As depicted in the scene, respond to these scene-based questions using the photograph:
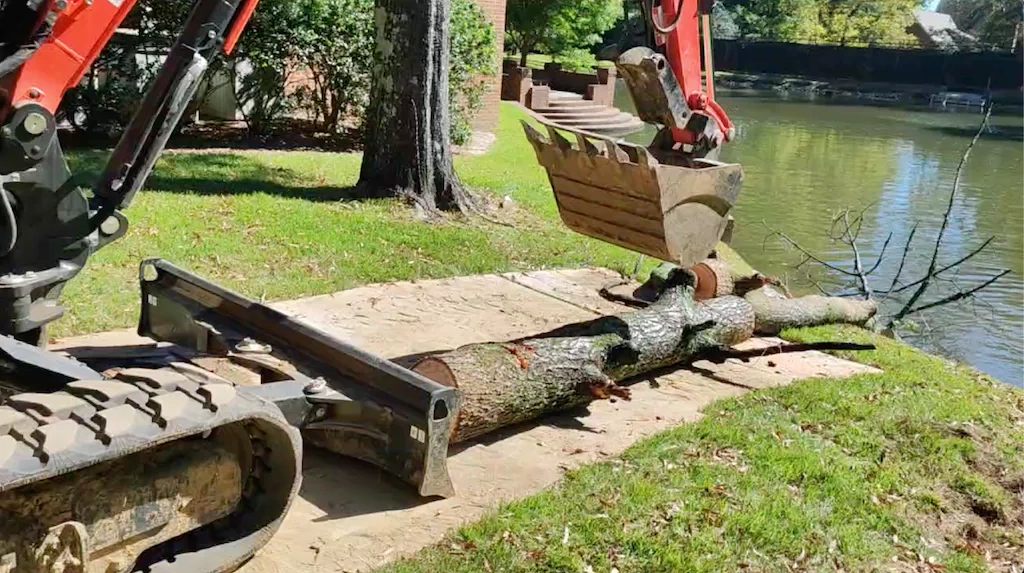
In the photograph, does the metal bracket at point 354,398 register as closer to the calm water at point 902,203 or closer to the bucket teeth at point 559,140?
the bucket teeth at point 559,140

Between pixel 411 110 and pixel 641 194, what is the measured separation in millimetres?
5250

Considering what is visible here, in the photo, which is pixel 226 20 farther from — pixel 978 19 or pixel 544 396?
pixel 978 19

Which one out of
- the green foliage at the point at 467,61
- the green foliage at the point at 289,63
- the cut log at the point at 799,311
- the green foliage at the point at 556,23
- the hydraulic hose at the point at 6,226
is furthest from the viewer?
→ the green foliage at the point at 556,23

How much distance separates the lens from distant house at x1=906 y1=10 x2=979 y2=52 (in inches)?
2456

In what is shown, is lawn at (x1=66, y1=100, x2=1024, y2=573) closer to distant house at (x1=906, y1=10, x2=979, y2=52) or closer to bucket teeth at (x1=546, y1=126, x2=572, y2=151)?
bucket teeth at (x1=546, y1=126, x2=572, y2=151)

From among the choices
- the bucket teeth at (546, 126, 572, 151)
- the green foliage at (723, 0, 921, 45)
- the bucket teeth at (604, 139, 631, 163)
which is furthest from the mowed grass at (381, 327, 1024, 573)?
the green foliage at (723, 0, 921, 45)

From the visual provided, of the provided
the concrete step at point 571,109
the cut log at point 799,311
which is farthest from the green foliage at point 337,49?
the concrete step at point 571,109

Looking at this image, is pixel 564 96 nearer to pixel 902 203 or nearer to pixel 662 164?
pixel 902 203

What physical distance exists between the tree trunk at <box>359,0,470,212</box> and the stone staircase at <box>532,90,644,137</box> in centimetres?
1466

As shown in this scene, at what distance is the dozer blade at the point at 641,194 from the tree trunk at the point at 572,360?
0.51 meters

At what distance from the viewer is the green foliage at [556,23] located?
33.0 metres

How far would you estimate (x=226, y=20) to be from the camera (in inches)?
168

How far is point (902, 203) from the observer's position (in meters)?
19.2

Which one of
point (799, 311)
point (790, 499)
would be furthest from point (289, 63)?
point (790, 499)
